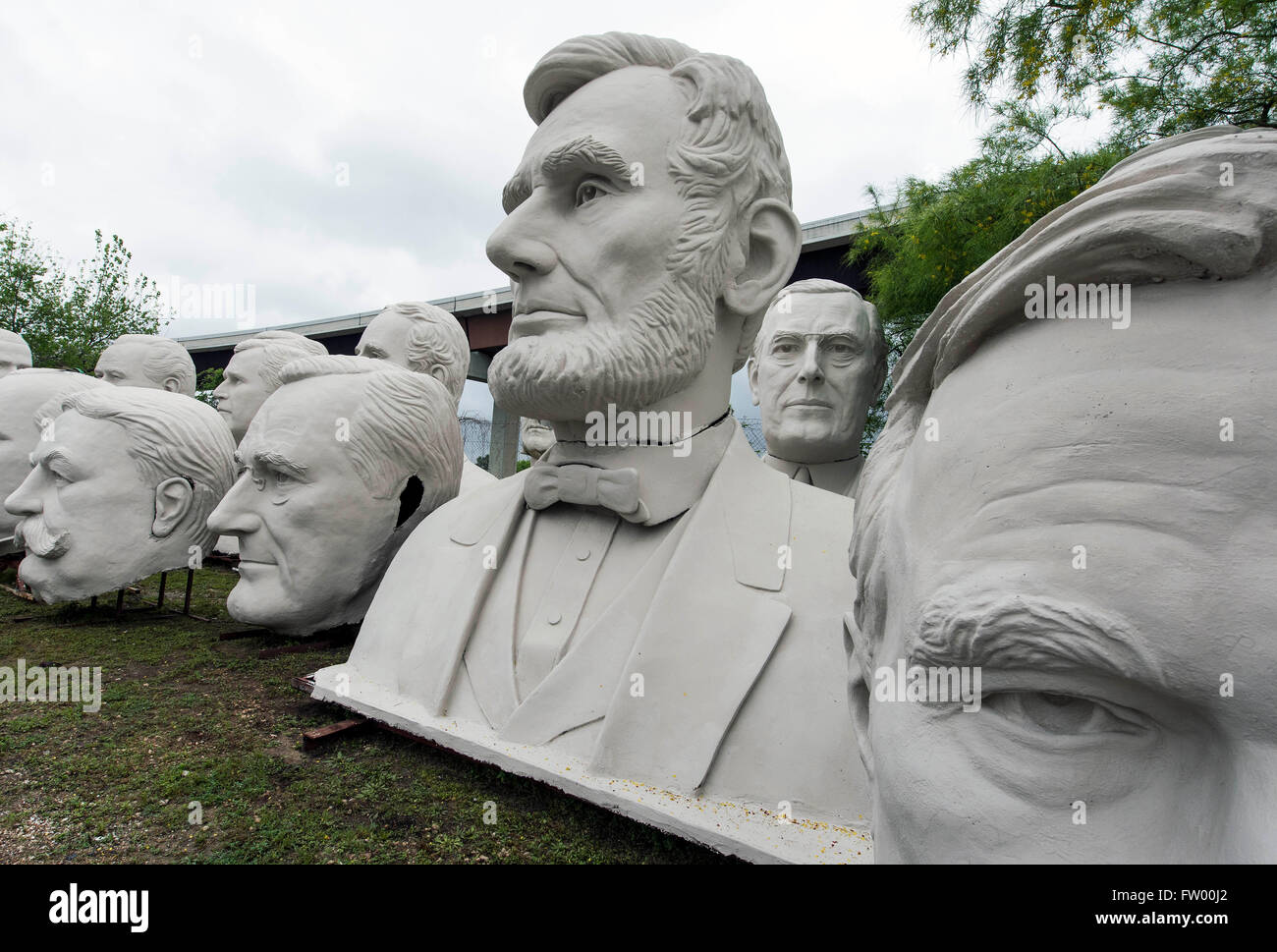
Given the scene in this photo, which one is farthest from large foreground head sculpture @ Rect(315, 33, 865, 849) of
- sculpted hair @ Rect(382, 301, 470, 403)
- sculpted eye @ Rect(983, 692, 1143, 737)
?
sculpted hair @ Rect(382, 301, 470, 403)

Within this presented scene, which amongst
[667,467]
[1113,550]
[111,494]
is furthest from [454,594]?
[111,494]

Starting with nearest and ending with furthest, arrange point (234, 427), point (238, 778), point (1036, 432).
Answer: point (1036, 432) < point (238, 778) < point (234, 427)

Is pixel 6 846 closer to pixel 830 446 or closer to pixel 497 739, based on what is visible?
pixel 497 739

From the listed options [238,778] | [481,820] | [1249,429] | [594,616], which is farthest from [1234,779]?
[238,778]

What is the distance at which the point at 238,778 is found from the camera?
2.47 m

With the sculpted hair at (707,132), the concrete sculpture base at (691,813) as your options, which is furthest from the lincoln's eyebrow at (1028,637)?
the sculpted hair at (707,132)

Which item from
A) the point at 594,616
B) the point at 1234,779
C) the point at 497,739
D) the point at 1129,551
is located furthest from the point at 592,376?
the point at 1234,779

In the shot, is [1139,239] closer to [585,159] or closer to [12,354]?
[585,159]

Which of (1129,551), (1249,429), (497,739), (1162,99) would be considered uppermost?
(1162,99)

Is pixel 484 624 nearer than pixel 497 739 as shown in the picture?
No

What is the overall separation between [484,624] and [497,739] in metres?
0.42

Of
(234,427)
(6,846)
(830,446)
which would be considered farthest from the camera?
(234,427)

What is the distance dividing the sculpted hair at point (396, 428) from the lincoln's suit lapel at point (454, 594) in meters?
0.83

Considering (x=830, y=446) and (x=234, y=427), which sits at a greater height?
(x=234, y=427)
